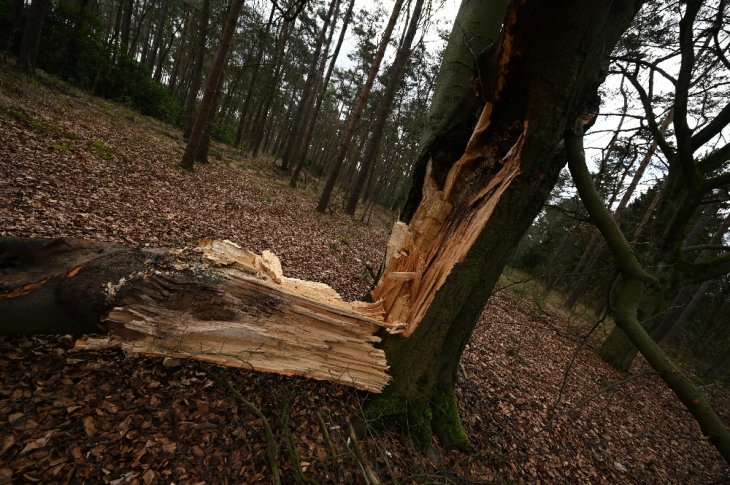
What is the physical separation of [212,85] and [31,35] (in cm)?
674

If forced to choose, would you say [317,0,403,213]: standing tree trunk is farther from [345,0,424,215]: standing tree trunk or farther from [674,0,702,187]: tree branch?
[674,0,702,187]: tree branch

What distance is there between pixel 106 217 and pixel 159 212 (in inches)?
39.3

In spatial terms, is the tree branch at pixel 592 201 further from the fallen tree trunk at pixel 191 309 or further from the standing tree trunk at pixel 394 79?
the standing tree trunk at pixel 394 79

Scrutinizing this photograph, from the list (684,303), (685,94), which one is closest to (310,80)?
(685,94)

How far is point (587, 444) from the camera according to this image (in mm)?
3830

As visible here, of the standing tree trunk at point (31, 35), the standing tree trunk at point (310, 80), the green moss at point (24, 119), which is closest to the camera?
the green moss at point (24, 119)

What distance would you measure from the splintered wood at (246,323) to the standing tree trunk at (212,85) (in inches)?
310

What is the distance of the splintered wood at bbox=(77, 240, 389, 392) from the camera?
81.4 inches

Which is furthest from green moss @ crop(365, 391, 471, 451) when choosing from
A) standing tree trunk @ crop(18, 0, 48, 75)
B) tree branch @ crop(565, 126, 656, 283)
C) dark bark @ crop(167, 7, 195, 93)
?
dark bark @ crop(167, 7, 195, 93)

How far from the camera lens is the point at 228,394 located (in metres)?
2.40

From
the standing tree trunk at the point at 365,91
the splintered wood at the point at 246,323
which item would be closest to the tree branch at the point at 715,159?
the splintered wood at the point at 246,323

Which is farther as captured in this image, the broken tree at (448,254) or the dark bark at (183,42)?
the dark bark at (183,42)

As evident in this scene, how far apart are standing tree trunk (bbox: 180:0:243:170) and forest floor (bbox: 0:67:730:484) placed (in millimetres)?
664

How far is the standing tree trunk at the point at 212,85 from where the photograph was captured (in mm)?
8172
